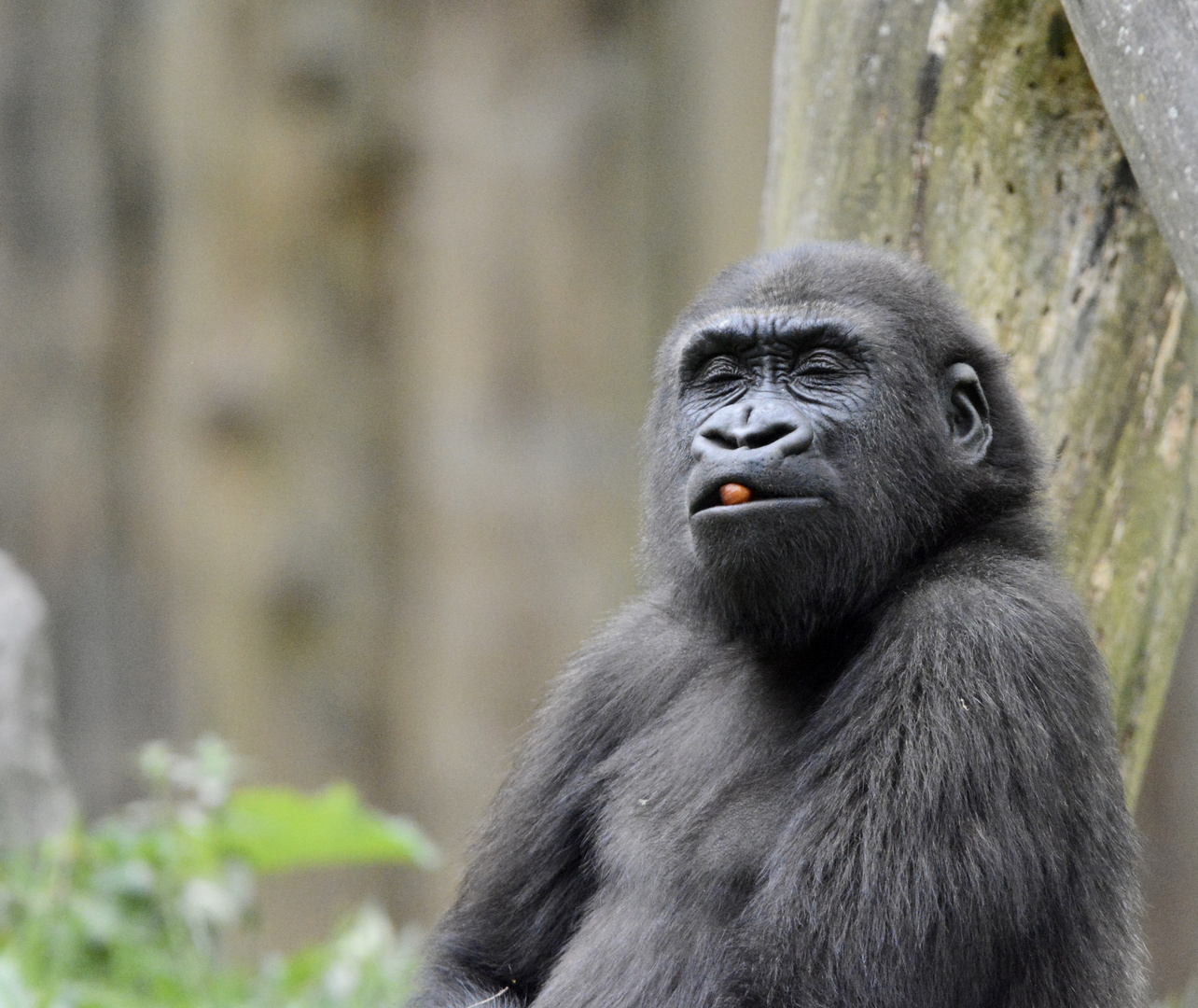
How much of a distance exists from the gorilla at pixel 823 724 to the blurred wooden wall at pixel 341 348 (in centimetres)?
417

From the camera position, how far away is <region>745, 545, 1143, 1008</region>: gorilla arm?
9.63 ft

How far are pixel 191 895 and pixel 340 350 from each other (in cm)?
356

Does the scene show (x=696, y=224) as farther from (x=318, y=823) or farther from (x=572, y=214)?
(x=318, y=823)

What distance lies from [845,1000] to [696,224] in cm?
550

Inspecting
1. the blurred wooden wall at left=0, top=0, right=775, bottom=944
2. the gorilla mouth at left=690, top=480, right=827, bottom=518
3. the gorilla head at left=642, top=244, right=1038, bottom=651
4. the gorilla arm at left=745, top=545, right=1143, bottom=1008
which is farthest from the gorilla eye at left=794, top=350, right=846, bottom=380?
the blurred wooden wall at left=0, top=0, right=775, bottom=944

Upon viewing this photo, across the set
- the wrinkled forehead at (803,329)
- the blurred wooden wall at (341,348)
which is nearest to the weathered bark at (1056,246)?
the wrinkled forehead at (803,329)

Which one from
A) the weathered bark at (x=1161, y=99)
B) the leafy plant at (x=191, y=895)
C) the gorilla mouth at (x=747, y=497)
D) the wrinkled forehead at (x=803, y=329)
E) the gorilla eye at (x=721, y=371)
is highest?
the weathered bark at (x=1161, y=99)

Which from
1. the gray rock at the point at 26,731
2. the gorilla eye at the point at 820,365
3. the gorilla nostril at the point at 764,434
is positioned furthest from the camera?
the gray rock at the point at 26,731

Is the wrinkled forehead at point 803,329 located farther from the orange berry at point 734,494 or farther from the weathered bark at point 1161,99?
the weathered bark at point 1161,99

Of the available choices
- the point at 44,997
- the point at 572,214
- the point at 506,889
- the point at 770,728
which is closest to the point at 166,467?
the point at 572,214

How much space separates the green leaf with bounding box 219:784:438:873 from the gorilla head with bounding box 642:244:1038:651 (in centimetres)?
188

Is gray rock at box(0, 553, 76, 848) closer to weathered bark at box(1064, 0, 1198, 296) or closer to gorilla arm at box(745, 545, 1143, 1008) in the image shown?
gorilla arm at box(745, 545, 1143, 1008)

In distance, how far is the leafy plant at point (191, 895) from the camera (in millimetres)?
5148

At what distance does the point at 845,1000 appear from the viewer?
294 cm
